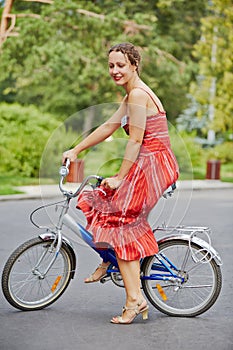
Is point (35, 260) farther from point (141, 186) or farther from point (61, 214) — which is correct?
point (141, 186)

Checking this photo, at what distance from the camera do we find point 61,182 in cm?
560

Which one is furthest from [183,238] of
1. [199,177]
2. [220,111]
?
[220,111]

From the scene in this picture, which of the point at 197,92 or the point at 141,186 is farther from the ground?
the point at 141,186

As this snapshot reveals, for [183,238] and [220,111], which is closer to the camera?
[183,238]

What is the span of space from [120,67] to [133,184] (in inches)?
30.5

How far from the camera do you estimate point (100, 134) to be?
5.68 metres

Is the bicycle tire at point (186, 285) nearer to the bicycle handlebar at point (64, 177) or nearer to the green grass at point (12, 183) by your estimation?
the bicycle handlebar at point (64, 177)

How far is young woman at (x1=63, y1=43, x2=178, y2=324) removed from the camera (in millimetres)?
5312

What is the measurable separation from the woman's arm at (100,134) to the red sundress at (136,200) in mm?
306

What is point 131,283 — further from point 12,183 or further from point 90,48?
point 90,48

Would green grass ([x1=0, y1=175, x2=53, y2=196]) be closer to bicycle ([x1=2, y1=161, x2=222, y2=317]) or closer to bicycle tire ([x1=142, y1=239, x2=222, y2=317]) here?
bicycle ([x1=2, y1=161, x2=222, y2=317])

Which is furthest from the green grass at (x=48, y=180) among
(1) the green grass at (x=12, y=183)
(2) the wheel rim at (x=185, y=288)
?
(2) the wheel rim at (x=185, y=288)

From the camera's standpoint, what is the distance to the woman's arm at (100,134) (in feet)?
18.4

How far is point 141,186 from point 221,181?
16055 mm
